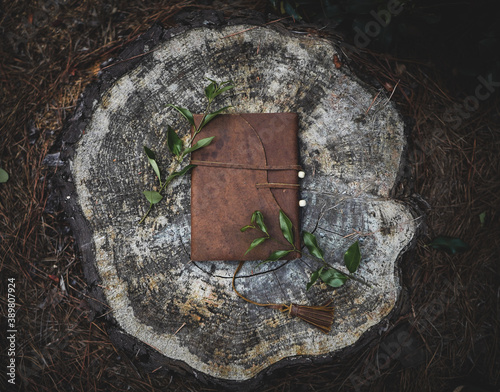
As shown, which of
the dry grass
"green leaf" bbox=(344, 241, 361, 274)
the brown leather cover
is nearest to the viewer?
"green leaf" bbox=(344, 241, 361, 274)

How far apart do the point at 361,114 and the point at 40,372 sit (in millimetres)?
2020

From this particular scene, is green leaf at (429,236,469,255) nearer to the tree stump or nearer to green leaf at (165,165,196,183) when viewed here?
the tree stump

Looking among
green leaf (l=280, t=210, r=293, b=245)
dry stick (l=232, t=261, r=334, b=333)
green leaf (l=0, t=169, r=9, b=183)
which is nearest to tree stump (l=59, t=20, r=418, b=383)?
dry stick (l=232, t=261, r=334, b=333)

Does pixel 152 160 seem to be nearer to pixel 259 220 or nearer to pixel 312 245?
pixel 259 220

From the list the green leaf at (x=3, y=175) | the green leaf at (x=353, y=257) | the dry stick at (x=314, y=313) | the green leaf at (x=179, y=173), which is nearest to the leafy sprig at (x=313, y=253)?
the green leaf at (x=353, y=257)

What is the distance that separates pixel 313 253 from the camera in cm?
142

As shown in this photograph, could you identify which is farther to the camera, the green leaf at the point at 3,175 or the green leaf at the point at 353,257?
the green leaf at the point at 3,175

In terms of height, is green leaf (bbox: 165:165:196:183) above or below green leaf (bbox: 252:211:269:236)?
above

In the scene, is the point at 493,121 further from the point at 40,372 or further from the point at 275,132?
the point at 40,372

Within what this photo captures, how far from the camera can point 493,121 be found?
169 centimetres

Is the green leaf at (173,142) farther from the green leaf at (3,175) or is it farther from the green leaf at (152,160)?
the green leaf at (3,175)

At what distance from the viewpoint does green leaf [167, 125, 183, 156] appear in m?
1.43

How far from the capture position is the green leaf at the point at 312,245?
1.41m

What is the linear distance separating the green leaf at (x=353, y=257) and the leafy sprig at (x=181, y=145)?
796mm
